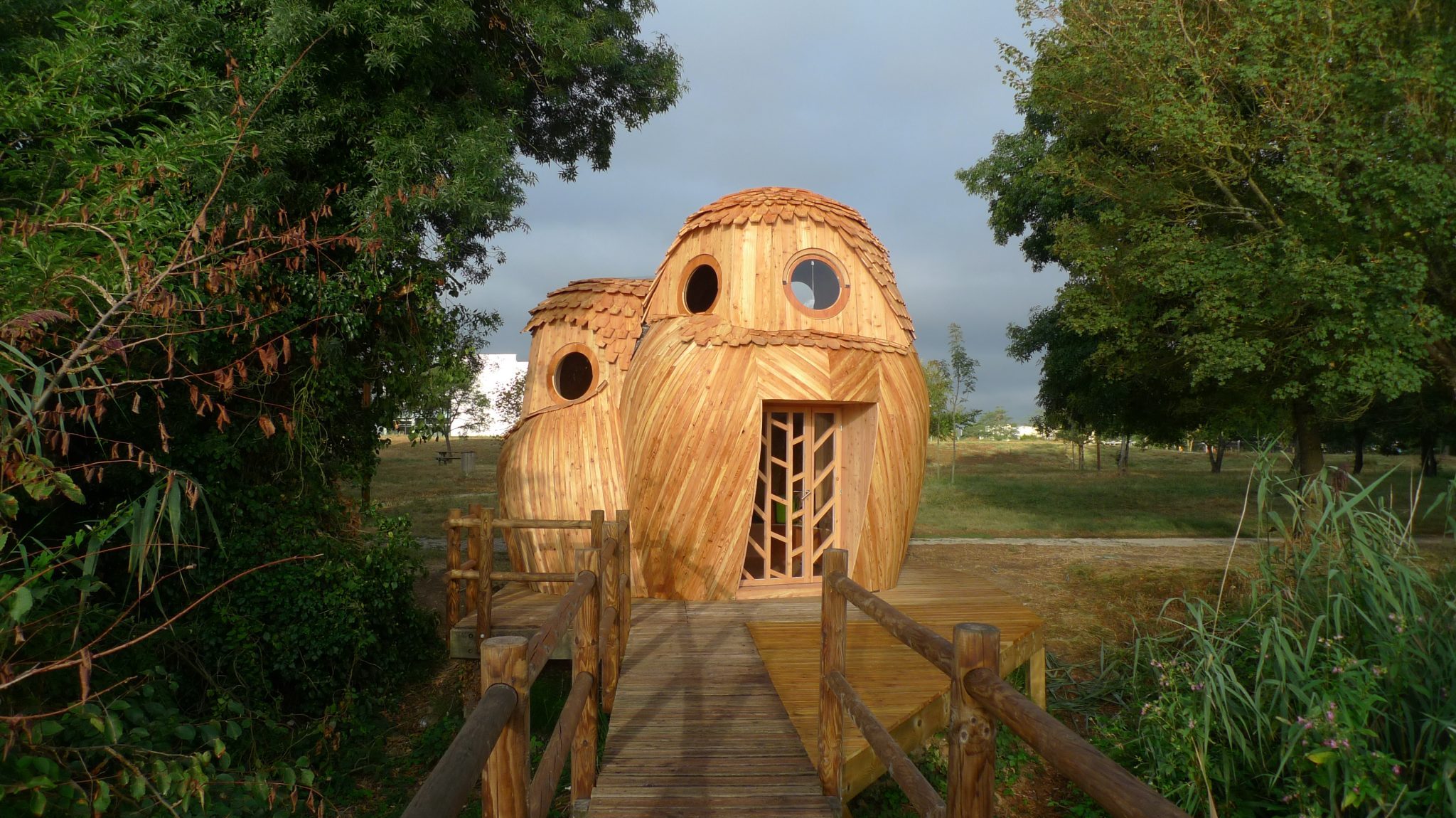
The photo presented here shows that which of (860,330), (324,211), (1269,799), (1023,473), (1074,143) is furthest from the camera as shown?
(1023,473)

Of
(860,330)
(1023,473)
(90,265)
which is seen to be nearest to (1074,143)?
(860,330)

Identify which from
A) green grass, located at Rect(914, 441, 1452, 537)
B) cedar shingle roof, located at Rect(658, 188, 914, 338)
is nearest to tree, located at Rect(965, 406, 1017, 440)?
green grass, located at Rect(914, 441, 1452, 537)

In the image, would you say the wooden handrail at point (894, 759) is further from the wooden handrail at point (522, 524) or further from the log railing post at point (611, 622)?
the wooden handrail at point (522, 524)

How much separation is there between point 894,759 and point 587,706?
55.3 inches

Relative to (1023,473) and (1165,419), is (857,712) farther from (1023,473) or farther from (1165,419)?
(1023,473)

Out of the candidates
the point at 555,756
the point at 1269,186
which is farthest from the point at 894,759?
the point at 1269,186

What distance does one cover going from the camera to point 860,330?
24.2 ft

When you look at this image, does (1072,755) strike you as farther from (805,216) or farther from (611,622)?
(805,216)

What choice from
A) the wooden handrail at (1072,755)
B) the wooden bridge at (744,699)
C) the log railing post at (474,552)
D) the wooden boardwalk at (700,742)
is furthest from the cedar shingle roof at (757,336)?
the wooden handrail at (1072,755)

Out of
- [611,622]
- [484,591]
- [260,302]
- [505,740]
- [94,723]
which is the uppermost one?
[260,302]

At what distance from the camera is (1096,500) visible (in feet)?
71.0

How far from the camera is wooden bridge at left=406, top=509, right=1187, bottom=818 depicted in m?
1.76

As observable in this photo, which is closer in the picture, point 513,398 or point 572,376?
point 572,376

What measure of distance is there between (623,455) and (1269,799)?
590cm
